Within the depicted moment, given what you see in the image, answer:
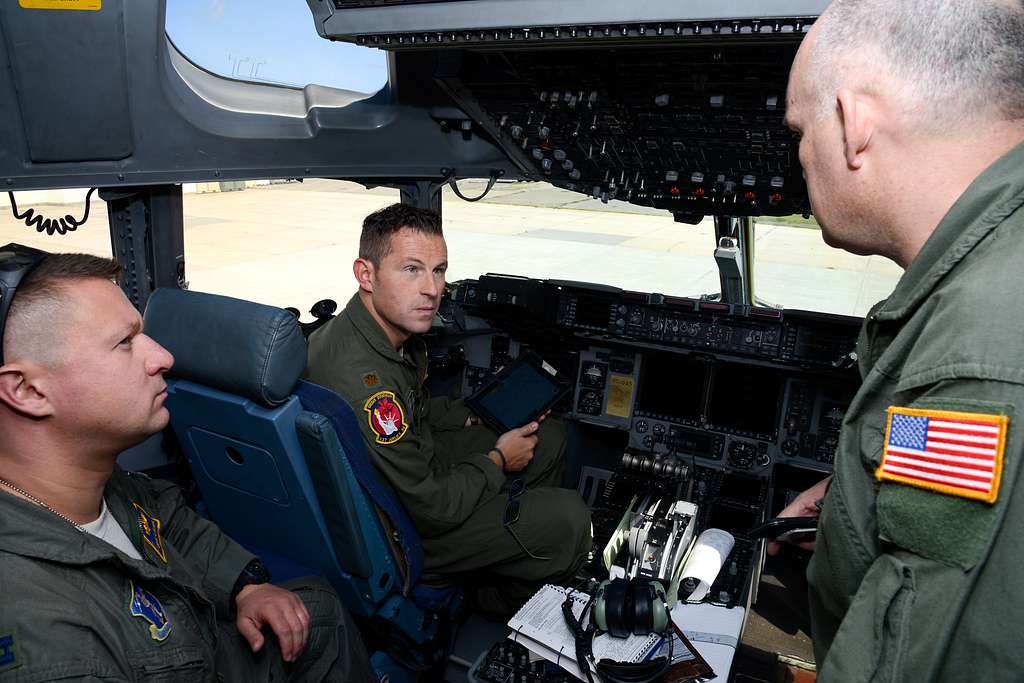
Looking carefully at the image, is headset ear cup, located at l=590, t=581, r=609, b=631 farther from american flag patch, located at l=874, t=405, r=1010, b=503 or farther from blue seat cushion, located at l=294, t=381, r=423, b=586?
american flag patch, located at l=874, t=405, r=1010, b=503

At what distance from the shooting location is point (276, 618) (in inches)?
64.4

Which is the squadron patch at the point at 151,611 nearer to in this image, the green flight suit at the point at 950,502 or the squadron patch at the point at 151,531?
the squadron patch at the point at 151,531

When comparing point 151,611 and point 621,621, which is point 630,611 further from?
point 151,611

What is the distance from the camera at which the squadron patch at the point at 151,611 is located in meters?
1.31

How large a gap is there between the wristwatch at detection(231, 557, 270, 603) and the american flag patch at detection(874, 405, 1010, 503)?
4.88 feet

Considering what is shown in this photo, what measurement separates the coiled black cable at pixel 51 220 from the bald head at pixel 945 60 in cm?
204

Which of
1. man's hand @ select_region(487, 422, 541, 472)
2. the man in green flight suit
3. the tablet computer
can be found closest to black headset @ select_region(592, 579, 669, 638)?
the man in green flight suit

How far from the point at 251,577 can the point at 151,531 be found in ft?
0.88

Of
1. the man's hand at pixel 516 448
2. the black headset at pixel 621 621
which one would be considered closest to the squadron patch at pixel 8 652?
the black headset at pixel 621 621

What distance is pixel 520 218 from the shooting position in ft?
36.3

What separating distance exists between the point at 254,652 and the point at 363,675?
0.32 metres

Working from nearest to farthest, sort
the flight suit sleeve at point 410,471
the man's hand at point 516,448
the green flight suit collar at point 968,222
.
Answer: the green flight suit collar at point 968,222
the flight suit sleeve at point 410,471
the man's hand at point 516,448

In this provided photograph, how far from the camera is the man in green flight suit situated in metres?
0.67

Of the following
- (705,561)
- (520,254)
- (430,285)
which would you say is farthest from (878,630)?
(520,254)
